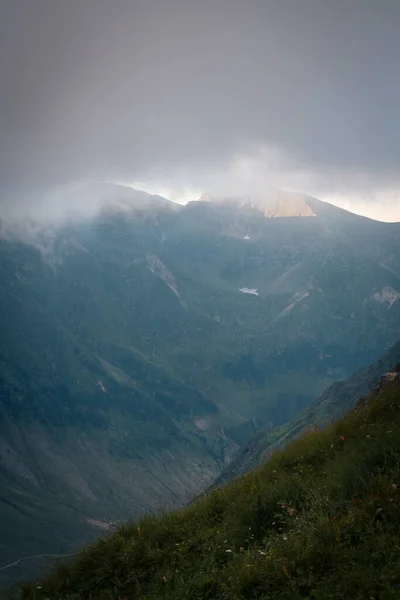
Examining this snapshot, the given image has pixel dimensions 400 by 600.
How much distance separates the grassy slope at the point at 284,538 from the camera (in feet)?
26.2

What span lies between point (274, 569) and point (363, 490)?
8.50 ft

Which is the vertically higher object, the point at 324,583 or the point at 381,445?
the point at 381,445

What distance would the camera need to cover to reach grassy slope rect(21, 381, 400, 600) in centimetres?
799

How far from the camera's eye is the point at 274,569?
855 centimetres

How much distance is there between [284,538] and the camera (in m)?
9.40

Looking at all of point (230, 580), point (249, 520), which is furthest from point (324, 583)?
point (249, 520)

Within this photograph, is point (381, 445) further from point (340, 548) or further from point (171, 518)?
point (171, 518)

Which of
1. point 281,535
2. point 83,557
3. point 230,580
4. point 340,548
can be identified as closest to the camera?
point 340,548

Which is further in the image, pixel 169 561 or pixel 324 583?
pixel 169 561

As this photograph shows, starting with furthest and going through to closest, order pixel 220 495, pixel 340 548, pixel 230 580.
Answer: pixel 220 495
pixel 230 580
pixel 340 548

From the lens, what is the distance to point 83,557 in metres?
12.2

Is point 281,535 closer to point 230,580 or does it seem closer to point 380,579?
point 230,580

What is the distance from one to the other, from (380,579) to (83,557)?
310 inches

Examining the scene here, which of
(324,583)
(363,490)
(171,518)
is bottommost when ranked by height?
(171,518)
